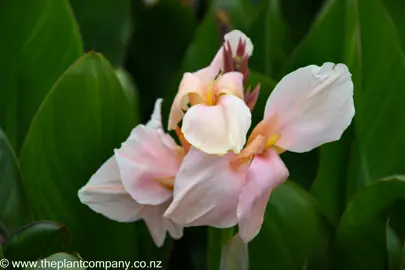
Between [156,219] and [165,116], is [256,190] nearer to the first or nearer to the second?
[156,219]

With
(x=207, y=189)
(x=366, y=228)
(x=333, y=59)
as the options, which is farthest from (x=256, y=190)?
(x=333, y=59)

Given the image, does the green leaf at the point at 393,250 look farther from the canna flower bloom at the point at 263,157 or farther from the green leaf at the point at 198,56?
the green leaf at the point at 198,56

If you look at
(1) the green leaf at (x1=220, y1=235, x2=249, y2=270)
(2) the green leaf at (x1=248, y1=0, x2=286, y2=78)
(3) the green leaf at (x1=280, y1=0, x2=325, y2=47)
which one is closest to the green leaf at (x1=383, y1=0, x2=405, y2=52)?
(2) the green leaf at (x1=248, y1=0, x2=286, y2=78)

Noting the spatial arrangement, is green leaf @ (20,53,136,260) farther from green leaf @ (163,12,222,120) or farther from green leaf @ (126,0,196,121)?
green leaf @ (126,0,196,121)

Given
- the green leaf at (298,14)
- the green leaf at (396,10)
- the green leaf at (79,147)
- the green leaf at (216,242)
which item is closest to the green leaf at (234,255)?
the green leaf at (216,242)

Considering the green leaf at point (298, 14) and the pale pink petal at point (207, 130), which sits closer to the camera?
the pale pink petal at point (207, 130)
